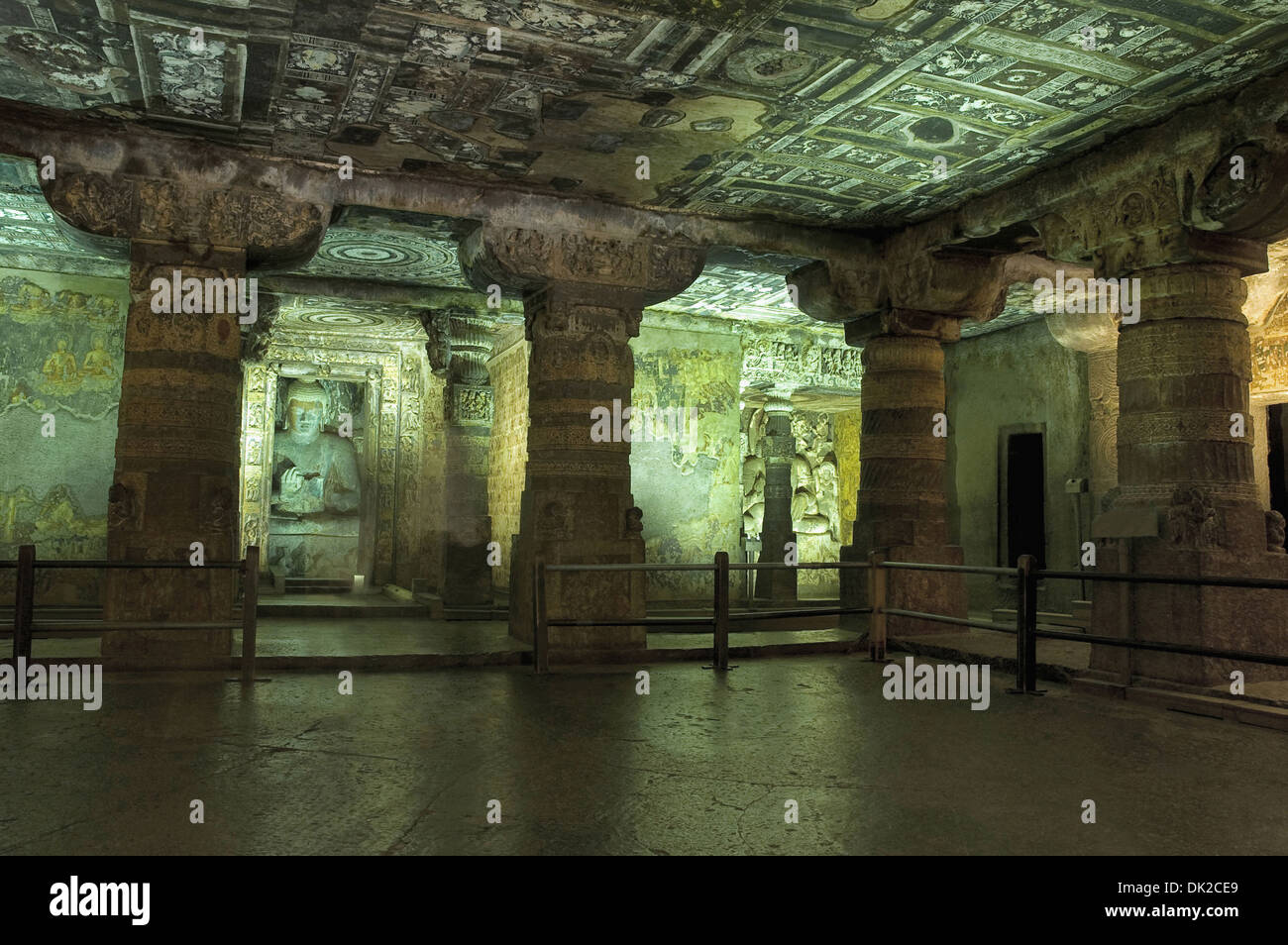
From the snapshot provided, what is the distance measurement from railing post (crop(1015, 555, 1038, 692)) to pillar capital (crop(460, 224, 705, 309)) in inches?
156

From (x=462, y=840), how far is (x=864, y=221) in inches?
288

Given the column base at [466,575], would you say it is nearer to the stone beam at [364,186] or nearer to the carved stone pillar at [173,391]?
the carved stone pillar at [173,391]

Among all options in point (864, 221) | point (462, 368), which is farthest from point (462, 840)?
point (462, 368)

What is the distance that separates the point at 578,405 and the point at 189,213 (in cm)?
332

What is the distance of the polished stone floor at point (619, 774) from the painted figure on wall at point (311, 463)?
1158 cm

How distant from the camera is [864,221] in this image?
9.24 meters

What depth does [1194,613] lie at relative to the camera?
642 centimetres

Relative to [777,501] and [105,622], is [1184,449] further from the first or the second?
[777,501]

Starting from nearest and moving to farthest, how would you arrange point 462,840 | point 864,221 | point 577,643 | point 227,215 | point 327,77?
point 462,840, point 327,77, point 227,215, point 577,643, point 864,221

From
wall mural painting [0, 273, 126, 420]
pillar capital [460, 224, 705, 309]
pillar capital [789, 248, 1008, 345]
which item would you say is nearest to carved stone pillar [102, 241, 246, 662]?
pillar capital [460, 224, 705, 309]

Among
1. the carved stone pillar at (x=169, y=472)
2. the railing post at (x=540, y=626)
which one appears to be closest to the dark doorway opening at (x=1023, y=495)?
the railing post at (x=540, y=626)

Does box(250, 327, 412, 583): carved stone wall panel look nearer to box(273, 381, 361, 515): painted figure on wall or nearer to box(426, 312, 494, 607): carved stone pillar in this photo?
box(273, 381, 361, 515): painted figure on wall

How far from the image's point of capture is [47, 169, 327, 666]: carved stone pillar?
7.25 m

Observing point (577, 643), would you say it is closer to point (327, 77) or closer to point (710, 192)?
point (710, 192)
